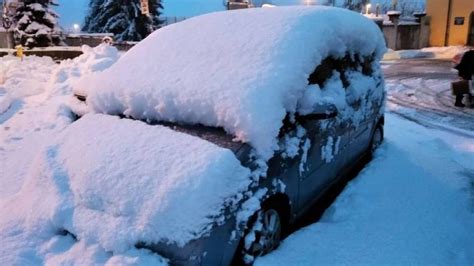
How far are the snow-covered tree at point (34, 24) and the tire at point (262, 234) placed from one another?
19497mm

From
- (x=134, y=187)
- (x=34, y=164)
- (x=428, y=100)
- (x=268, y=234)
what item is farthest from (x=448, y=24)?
(x=134, y=187)

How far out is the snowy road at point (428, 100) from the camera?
28.1 feet

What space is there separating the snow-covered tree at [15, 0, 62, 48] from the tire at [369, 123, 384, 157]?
59.1 ft

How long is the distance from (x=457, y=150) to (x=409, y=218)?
9.55 feet

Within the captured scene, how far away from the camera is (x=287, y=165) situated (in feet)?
10.9

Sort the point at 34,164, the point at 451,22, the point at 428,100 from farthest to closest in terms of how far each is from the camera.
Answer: the point at 451,22 → the point at 428,100 → the point at 34,164

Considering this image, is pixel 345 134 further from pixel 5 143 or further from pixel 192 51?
pixel 5 143

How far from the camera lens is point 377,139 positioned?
19.4 ft

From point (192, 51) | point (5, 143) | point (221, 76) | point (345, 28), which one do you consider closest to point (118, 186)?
point (221, 76)

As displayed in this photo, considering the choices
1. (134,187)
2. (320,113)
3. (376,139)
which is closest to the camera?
(134,187)

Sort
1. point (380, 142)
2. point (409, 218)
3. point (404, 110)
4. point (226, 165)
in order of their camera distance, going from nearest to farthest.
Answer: point (226, 165), point (409, 218), point (380, 142), point (404, 110)

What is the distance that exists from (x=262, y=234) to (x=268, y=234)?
0.10 meters

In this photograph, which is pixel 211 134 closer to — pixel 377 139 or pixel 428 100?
pixel 377 139

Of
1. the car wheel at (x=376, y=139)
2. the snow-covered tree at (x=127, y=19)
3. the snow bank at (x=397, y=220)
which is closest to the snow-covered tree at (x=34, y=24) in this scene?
the snow-covered tree at (x=127, y=19)
